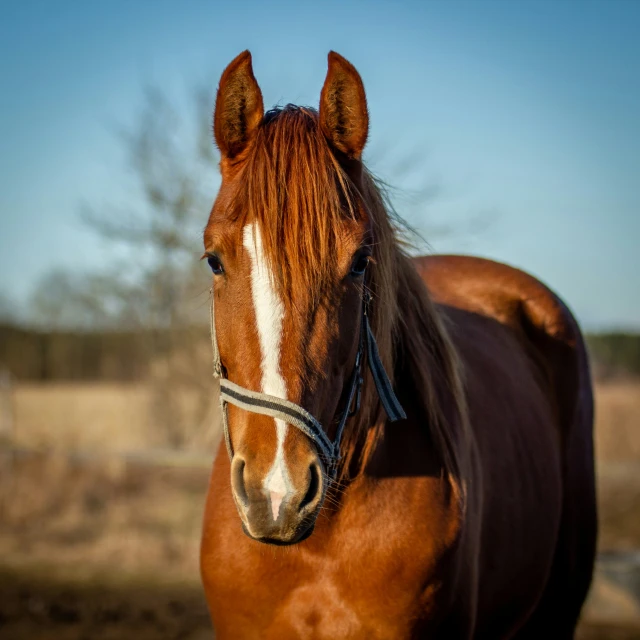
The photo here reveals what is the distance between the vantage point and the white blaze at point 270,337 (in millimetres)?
1435

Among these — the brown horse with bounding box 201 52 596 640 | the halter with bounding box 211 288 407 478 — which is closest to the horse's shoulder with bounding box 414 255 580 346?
the brown horse with bounding box 201 52 596 640

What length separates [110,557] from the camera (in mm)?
6090

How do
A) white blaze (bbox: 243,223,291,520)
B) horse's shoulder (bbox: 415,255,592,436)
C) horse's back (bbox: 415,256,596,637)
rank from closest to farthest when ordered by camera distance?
white blaze (bbox: 243,223,291,520) → horse's back (bbox: 415,256,596,637) → horse's shoulder (bbox: 415,255,592,436)

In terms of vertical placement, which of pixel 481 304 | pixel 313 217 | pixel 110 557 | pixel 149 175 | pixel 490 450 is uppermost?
pixel 149 175

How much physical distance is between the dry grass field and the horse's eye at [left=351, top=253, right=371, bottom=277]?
368 centimetres

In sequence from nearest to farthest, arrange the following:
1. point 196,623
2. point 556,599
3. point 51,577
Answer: point 556,599 → point 196,623 → point 51,577

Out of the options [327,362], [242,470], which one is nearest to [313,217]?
[327,362]

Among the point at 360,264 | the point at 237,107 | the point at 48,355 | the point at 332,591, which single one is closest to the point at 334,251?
the point at 360,264

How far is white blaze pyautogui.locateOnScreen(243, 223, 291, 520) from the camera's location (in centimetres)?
143

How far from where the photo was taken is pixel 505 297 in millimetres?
3525

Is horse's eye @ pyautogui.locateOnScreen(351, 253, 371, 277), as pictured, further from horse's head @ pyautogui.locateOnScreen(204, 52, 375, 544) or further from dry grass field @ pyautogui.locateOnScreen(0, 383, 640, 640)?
dry grass field @ pyautogui.locateOnScreen(0, 383, 640, 640)

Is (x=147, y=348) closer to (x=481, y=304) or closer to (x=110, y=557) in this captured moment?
(x=110, y=557)

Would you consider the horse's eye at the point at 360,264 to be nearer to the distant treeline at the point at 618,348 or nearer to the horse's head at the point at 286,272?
the horse's head at the point at 286,272

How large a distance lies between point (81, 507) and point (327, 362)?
253 inches
